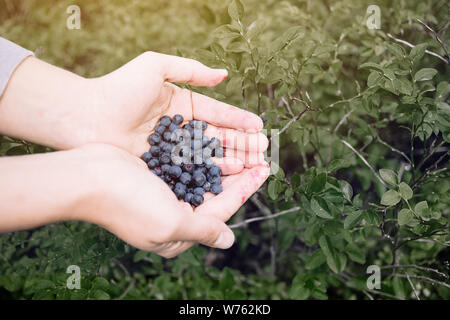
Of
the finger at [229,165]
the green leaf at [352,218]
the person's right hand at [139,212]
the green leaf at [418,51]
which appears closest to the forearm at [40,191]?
the person's right hand at [139,212]

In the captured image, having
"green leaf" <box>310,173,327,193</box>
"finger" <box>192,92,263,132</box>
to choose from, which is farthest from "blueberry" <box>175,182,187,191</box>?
"green leaf" <box>310,173,327,193</box>

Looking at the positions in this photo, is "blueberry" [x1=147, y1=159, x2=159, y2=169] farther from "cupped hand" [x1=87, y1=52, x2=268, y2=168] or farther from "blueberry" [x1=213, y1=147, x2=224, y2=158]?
"blueberry" [x1=213, y1=147, x2=224, y2=158]

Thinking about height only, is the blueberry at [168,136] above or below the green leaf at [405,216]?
above

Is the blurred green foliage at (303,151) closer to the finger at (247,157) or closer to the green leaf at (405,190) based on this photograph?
the green leaf at (405,190)

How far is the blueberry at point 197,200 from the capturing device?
1372 millimetres

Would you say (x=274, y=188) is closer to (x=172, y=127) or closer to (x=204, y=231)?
(x=204, y=231)

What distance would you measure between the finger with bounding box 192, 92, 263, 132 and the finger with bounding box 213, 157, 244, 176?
14 centimetres

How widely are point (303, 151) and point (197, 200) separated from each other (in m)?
0.56

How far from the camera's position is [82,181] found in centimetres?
113

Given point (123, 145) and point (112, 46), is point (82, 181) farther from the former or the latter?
point (112, 46)

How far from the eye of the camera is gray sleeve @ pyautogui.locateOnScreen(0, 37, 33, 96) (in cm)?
136

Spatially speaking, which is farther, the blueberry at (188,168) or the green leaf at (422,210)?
the blueberry at (188,168)

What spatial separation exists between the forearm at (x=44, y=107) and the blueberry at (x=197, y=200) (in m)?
0.47
